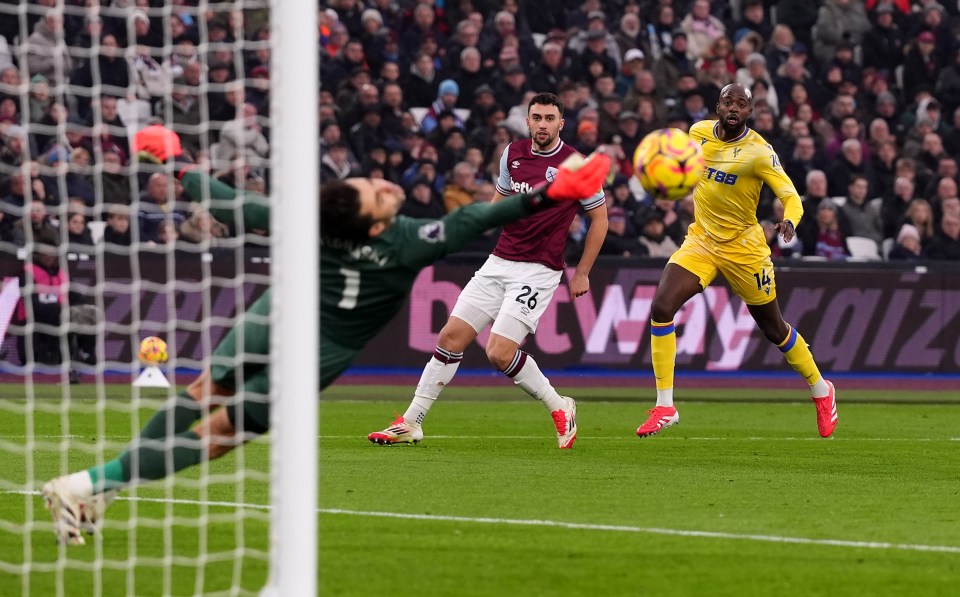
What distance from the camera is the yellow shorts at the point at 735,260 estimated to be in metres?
11.8

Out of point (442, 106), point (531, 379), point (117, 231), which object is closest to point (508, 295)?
point (531, 379)

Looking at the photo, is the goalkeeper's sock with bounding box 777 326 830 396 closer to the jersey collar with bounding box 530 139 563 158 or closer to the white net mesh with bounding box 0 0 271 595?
the jersey collar with bounding box 530 139 563 158

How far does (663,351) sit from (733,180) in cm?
141

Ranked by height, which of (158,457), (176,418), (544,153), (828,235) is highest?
(544,153)

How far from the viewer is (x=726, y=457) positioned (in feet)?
34.9

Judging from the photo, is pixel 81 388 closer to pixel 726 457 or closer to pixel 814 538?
pixel 726 457

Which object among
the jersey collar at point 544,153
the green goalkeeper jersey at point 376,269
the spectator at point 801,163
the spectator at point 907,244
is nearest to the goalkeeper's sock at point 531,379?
the jersey collar at point 544,153

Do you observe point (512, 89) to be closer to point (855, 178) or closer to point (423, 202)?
A: point (423, 202)

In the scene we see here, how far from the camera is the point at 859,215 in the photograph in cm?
1939

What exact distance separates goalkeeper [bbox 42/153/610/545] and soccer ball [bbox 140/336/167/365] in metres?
8.72

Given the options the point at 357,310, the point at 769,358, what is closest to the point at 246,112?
the point at 769,358

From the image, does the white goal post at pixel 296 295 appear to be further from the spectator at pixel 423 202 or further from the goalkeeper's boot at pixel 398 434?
the spectator at pixel 423 202

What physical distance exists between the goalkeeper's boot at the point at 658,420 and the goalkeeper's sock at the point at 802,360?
1.28 meters

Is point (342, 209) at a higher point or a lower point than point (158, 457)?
higher
